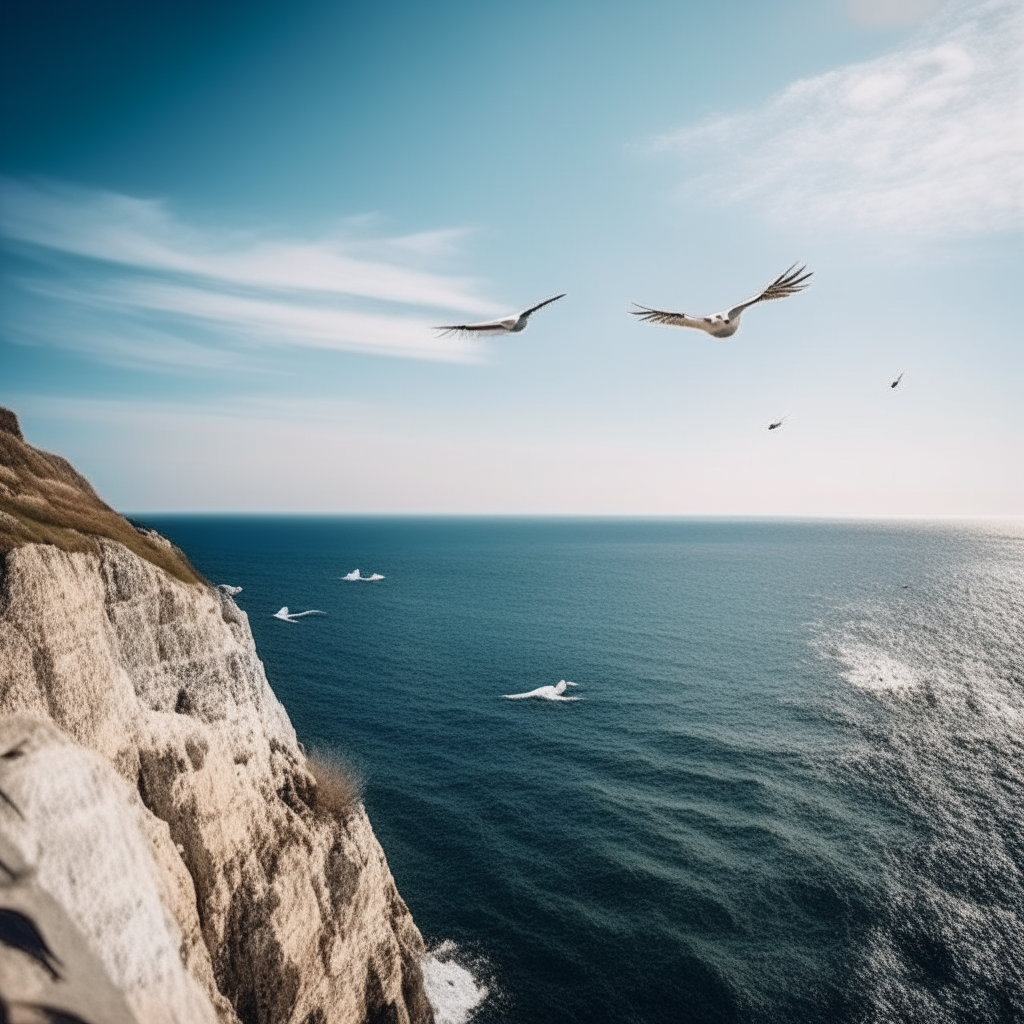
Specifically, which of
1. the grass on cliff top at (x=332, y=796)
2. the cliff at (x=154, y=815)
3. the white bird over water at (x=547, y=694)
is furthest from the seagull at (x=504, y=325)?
the white bird over water at (x=547, y=694)

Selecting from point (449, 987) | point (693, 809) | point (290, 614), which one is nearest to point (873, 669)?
point (693, 809)

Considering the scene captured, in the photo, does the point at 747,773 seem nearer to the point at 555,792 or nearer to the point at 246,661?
the point at 555,792

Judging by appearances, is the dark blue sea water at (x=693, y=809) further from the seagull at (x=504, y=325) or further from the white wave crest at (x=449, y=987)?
the seagull at (x=504, y=325)

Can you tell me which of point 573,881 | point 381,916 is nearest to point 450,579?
point 573,881

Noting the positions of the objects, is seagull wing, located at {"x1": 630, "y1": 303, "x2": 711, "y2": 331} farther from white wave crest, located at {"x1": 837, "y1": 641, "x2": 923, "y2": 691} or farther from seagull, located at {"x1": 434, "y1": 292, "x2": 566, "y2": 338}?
white wave crest, located at {"x1": 837, "y1": 641, "x2": 923, "y2": 691}

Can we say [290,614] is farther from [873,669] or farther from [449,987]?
[873,669]

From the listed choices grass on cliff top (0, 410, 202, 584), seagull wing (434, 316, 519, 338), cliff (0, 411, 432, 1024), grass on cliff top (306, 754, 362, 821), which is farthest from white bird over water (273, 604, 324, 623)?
seagull wing (434, 316, 519, 338)
